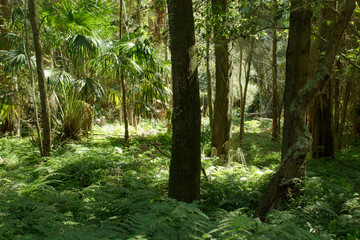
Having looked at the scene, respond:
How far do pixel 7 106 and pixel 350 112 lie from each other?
11935 millimetres

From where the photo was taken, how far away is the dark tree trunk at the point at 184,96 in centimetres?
319

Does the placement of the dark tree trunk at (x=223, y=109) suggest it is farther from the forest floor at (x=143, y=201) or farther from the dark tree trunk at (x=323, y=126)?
the dark tree trunk at (x=323, y=126)

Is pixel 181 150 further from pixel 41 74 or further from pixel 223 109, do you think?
pixel 223 109

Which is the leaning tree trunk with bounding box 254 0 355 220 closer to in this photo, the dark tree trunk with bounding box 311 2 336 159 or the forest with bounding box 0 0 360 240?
the forest with bounding box 0 0 360 240

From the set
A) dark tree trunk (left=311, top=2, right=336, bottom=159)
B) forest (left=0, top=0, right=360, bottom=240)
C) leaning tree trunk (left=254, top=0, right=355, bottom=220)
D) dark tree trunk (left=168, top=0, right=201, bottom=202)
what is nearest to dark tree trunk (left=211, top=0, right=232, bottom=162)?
forest (left=0, top=0, right=360, bottom=240)

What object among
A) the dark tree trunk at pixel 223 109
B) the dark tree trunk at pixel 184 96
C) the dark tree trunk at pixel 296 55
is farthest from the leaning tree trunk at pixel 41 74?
the dark tree trunk at pixel 296 55

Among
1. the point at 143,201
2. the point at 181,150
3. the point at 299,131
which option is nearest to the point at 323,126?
the point at 299,131

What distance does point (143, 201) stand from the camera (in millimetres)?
3283

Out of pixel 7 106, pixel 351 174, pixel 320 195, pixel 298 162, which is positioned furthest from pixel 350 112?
pixel 7 106

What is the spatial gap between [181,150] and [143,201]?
77cm

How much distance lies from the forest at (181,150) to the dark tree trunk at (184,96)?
12mm

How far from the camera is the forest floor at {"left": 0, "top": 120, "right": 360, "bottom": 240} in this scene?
2.15 m

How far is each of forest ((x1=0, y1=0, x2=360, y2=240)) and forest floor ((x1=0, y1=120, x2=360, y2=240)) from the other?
2cm

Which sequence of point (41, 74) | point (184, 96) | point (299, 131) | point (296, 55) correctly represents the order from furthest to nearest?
point (41, 74) < point (296, 55) < point (299, 131) < point (184, 96)
